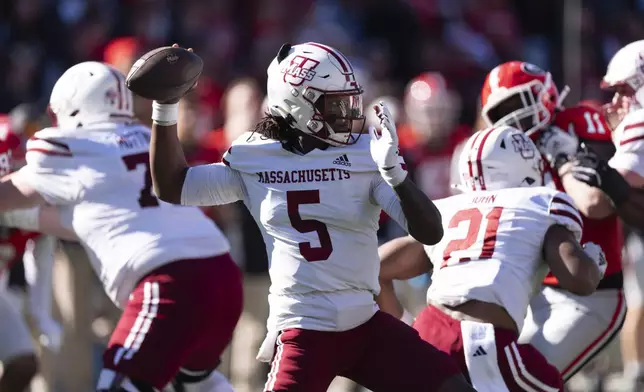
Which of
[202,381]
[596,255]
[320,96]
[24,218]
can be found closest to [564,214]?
[596,255]

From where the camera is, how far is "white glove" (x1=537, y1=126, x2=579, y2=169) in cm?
629

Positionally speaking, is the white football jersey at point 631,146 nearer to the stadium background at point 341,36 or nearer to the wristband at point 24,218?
the wristband at point 24,218

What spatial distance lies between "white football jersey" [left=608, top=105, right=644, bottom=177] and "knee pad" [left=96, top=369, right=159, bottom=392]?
2.15m

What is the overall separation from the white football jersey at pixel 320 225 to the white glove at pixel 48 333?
129 inches

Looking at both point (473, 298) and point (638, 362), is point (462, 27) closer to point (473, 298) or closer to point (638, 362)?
point (638, 362)

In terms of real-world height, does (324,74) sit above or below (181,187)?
above

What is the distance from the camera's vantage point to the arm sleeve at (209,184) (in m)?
5.08

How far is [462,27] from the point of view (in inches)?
519

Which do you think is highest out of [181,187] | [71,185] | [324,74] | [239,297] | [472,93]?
[324,74]

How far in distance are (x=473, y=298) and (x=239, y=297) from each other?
3.78 feet

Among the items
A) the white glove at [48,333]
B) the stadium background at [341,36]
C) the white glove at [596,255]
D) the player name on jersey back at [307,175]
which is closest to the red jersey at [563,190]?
the white glove at [596,255]

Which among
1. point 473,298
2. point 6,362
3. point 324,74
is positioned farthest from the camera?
point 6,362

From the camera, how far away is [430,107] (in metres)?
10.5

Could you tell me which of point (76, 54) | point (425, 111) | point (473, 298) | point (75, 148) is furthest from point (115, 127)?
point (76, 54)
